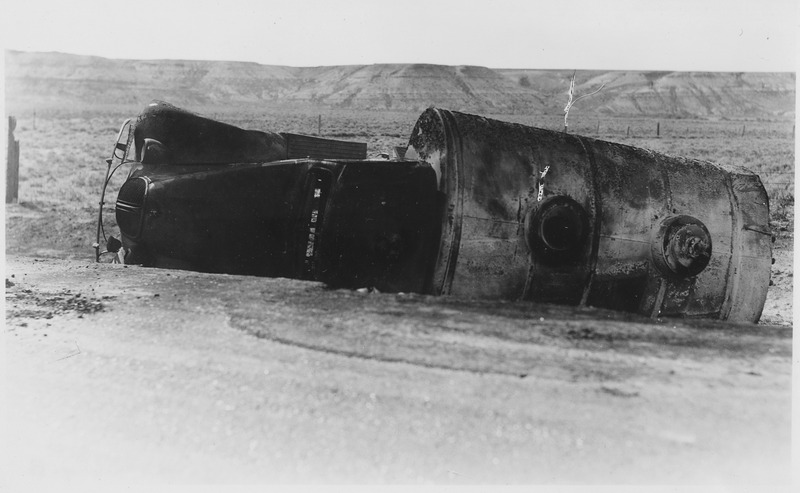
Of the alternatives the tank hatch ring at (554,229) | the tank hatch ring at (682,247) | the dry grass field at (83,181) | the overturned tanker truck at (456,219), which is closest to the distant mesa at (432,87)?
the dry grass field at (83,181)

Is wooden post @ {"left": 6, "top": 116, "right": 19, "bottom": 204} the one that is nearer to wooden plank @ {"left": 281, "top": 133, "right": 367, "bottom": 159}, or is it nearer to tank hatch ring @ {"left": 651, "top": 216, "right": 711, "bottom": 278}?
wooden plank @ {"left": 281, "top": 133, "right": 367, "bottom": 159}

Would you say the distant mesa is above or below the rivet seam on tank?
above

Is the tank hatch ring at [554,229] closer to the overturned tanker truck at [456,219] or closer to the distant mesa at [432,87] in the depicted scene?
the overturned tanker truck at [456,219]

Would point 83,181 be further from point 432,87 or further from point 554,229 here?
point 432,87

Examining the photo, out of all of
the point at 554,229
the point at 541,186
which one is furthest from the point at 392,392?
the point at 541,186

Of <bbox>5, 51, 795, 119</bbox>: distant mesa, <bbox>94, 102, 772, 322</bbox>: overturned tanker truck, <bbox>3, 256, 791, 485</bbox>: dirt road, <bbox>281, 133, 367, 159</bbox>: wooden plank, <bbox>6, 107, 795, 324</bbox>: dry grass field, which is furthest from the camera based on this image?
<bbox>5, 51, 795, 119</bbox>: distant mesa

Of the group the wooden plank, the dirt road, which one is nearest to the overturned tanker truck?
the dirt road
